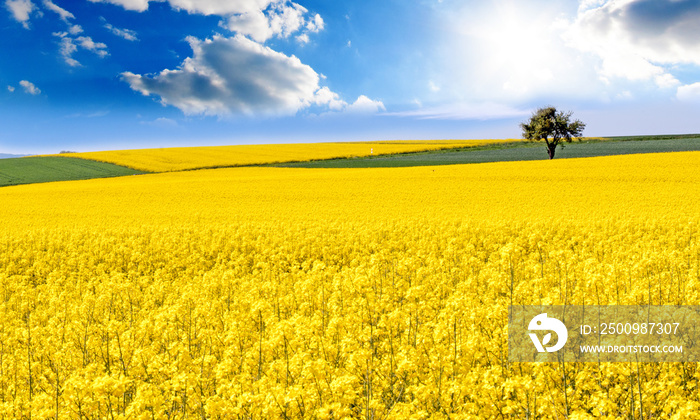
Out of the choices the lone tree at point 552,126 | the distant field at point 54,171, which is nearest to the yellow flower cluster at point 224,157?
the distant field at point 54,171

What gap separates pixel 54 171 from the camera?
55219 millimetres

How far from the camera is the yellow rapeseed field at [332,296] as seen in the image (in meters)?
4.96

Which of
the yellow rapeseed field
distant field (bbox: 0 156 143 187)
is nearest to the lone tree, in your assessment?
the yellow rapeseed field

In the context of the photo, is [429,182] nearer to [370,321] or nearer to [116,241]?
[116,241]

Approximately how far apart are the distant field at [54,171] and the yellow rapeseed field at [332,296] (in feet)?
83.6

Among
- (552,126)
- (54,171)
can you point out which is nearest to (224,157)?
(54,171)

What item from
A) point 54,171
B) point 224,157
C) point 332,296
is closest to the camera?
point 332,296

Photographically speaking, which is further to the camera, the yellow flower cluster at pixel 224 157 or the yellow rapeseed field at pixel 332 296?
the yellow flower cluster at pixel 224 157

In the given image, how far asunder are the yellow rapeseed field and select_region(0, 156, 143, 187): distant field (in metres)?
25.5

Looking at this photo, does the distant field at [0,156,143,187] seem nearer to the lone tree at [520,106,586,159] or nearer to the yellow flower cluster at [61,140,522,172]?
the yellow flower cluster at [61,140,522,172]

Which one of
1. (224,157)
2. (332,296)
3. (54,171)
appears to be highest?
(224,157)

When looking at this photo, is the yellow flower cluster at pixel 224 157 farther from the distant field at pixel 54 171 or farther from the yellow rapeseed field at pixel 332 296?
the yellow rapeseed field at pixel 332 296

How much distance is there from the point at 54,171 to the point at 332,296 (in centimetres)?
6328

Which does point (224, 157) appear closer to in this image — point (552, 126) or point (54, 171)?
point (54, 171)
